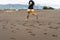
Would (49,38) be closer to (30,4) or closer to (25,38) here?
(25,38)

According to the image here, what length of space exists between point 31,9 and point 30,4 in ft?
1.13

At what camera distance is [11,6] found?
50250mm

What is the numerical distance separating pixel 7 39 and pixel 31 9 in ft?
26.1

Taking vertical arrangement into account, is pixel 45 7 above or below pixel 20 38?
below

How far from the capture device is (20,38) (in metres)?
9.36

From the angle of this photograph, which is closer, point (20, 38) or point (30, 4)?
point (20, 38)

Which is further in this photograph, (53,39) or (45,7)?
(45,7)

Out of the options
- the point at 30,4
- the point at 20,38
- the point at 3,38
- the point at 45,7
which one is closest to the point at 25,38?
the point at 20,38

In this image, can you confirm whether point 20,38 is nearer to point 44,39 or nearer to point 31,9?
point 44,39

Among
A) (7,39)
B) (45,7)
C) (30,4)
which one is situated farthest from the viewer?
(45,7)

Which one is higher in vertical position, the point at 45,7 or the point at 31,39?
the point at 31,39

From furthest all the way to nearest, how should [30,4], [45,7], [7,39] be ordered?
[45,7]
[30,4]
[7,39]

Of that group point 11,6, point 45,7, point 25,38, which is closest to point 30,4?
point 25,38

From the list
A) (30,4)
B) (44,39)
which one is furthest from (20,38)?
(30,4)
